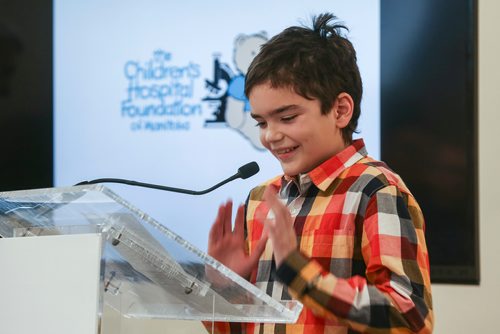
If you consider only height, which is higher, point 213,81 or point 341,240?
point 213,81

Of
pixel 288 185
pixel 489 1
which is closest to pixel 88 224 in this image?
pixel 288 185

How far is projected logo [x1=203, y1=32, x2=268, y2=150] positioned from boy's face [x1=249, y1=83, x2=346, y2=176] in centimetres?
110

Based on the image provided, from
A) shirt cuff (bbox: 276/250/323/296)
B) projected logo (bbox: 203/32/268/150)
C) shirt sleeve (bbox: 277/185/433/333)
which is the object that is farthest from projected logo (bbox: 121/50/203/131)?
shirt cuff (bbox: 276/250/323/296)

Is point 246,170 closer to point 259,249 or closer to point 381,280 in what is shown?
point 259,249

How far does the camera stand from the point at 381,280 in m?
1.27

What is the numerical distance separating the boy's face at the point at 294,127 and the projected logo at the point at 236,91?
3.61ft

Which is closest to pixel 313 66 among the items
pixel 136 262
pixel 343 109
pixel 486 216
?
pixel 343 109

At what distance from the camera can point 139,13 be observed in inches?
111

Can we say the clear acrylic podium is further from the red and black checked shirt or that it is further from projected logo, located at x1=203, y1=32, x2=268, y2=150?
projected logo, located at x1=203, y1=32, x2=268, y2=150

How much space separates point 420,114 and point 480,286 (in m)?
0.57

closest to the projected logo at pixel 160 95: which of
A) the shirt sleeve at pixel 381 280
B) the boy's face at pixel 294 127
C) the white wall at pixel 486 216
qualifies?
the white wall at pixel 486 216

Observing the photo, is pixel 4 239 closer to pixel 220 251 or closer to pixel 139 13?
pixel 220 251

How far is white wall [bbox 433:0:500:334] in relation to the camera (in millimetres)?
2377

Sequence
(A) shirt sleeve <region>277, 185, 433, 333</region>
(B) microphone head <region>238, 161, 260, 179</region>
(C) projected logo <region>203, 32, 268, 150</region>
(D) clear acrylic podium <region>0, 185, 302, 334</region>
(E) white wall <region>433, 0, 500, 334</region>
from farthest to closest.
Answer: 1. (C) projected logo <region>203, 32, 268, 150</region>
2. (E) white wall <region>433, 0, 500, 334</region>
3. (B) microphone head <region>238, 161, 260, 179</region>
4. (A) shirt sleeve <region>277, 185, 433, 333</region>
5. (D) clear acrylic podium <region>0, 185, 302, 334</region>
